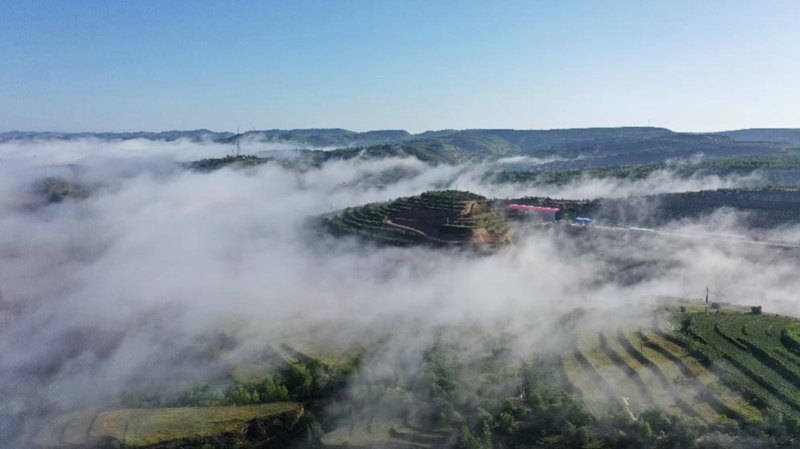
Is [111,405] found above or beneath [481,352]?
beneath

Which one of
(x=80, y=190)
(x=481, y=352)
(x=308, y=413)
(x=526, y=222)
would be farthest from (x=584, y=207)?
(x=80, y=190)

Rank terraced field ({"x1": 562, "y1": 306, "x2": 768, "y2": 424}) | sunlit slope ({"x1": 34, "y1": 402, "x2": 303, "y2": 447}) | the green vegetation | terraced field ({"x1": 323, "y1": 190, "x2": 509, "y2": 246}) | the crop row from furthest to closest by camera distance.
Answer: terraced field ({"x1": 323, "y1": 190, "x2": 509, "y2": 246}), sunlit slope ({"x1": 34, "y1": 402, "x2": 303, "y2": 447}), terraced field ({"x1": 562, "y1": 306, "x2": 768, "y2": 424}), the crop row, the green vegetation

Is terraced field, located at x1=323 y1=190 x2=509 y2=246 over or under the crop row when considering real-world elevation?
over

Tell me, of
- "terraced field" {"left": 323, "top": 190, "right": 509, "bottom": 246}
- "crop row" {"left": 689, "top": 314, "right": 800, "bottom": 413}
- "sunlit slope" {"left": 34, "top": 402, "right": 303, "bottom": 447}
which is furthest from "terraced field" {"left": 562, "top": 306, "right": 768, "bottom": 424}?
"terraced field" {"left": 323, "top": 190, "right": 509, "bottom": 246}

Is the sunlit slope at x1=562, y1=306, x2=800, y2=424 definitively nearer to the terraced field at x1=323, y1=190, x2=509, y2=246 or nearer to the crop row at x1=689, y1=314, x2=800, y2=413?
the crop row at x1=689, y1=314, x2=800, y2=413

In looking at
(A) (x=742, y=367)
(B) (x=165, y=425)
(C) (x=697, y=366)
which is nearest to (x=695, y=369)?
(C) (x=697, y=366)

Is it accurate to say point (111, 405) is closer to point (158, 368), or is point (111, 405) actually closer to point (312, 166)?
point (158, 368)

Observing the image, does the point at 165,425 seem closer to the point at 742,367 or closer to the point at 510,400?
the point at 510,400

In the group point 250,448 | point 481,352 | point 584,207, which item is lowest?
point 250,448
